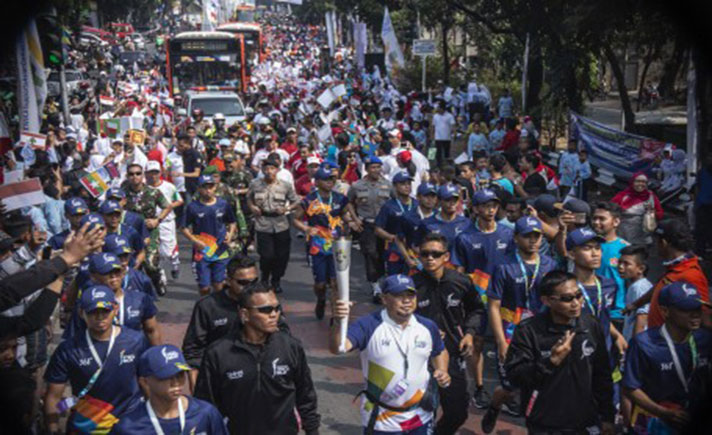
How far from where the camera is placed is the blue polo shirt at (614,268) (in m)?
7.10

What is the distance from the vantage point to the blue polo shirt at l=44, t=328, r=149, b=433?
555cm

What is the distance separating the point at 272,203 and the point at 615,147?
9.24 meters

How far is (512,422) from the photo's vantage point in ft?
24.3

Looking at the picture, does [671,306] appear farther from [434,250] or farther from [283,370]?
[283,370]

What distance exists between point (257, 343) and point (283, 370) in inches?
9.0

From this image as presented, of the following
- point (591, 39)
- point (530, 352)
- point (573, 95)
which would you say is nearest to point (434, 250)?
point (530, 352)

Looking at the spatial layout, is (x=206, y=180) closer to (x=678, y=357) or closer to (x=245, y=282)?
(x=245, y=282)

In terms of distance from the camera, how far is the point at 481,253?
793cm

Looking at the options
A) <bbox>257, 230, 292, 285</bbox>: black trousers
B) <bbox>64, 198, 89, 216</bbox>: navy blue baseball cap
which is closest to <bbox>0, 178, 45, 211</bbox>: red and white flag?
<bbox>64, 198, 89, 216</bbox>: navy blue baseball cap

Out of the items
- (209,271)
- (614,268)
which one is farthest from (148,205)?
(614,268)

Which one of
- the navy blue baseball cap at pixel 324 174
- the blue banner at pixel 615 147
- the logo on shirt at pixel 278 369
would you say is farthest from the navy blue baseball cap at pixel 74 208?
the blue banner at pixel 615 147

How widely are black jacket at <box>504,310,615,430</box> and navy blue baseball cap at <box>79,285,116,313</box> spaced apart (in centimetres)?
261

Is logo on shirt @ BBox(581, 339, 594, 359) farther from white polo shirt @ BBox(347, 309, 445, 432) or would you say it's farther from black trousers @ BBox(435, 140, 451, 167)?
black trousers @ BBox(435, 140, 451, 167)

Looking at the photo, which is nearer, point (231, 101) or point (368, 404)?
point (368, 404)
